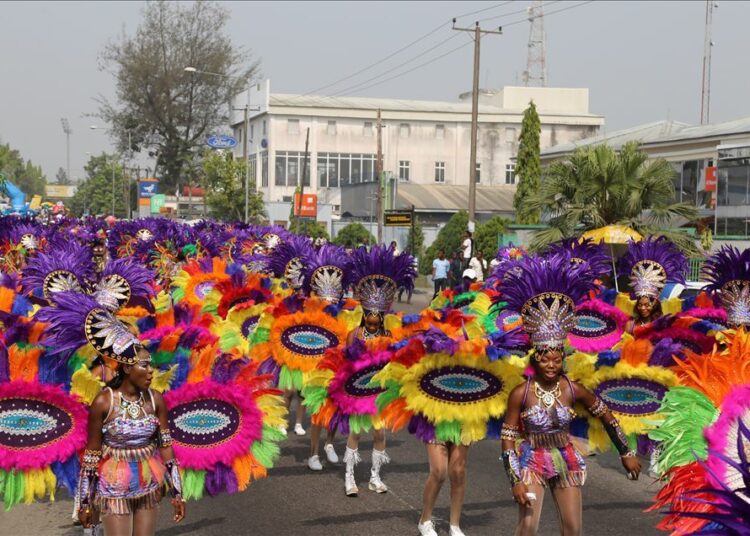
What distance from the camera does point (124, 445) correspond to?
6.19 metres

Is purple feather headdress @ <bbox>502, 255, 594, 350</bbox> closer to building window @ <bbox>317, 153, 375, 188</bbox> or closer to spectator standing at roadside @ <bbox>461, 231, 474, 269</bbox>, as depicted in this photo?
spectator standing at roadside @ <bbox>461, 231, 474, 269</bbox>

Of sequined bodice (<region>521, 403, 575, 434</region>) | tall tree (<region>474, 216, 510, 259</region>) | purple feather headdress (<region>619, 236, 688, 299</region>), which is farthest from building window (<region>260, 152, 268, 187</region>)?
sequined bodice (<region>521, 403, 575, 434</region>)

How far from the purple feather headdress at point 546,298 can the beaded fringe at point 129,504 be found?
2509mm

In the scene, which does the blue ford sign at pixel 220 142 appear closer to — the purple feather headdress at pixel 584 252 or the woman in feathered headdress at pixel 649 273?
the purple feather headdress at pixel 584 252

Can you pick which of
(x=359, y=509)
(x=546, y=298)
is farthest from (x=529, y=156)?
(x=546, y=298)

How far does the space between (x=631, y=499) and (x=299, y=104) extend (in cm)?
6724

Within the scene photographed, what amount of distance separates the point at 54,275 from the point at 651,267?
6.49 meters

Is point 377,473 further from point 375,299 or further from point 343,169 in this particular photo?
point 343,169

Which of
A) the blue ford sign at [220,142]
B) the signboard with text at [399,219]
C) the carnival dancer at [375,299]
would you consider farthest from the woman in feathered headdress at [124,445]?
the blue ford sign at [220,142]

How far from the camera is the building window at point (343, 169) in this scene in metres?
75.6

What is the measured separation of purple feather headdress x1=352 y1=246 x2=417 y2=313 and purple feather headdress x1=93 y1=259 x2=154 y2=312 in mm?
2177

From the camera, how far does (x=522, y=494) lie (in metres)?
6.47

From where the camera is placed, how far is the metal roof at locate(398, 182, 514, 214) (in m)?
62.7

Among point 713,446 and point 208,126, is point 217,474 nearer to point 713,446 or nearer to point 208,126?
point 713,446
